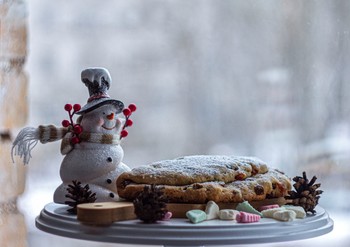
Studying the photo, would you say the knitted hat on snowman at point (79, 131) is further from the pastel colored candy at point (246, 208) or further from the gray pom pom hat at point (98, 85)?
the pastel colored candy at point (246, 208)

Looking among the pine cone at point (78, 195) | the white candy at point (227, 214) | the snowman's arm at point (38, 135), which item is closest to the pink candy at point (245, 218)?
the white candy at point (227, 214)

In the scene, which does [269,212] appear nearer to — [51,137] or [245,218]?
[245,218]

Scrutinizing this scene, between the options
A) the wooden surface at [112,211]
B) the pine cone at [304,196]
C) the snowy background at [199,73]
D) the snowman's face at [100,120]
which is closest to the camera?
the wooden surface at [112,211]

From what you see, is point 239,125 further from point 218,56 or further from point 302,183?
point 302,183

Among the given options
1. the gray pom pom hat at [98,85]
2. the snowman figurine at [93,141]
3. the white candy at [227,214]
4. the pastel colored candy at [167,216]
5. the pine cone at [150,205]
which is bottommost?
the pastel colored candy at [167,216]

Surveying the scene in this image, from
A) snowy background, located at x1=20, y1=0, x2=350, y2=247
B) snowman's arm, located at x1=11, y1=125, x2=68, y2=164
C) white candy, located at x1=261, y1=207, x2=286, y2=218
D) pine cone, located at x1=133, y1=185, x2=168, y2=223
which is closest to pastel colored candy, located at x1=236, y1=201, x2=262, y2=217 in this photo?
white candy, located at x1=261, y1=207, x2=286, y2=218

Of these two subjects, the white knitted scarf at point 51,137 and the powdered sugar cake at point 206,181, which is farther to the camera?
the white knitted scarf at point 51,137
